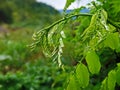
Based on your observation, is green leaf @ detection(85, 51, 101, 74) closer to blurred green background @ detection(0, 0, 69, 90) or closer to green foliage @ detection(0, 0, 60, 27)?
blurred green background @ detection(0, 0, 69, 90)

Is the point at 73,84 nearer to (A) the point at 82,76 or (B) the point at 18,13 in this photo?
(A) the point at 82,76

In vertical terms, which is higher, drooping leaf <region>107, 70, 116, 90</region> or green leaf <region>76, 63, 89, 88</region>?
green leaf <region>76, 63, 89, 88</region>

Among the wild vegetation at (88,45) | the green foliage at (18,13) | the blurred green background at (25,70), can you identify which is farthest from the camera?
the green foliage at (18,13)

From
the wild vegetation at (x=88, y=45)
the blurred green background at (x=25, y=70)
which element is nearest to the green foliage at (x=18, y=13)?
the blurred green background at (x=25, y=70)

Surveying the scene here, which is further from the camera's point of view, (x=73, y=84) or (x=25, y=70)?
(x=25, y=70)

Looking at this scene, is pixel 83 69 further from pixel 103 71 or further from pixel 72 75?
pixel 103 71

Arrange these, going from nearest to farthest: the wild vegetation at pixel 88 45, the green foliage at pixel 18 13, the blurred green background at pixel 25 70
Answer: the wild vegetation at pixel 88 45 → the blurred green background at pixel 25 70 → the green foliage at pixel 18 13

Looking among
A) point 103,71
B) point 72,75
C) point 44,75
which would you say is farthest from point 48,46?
point 44,75

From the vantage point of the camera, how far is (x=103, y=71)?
2.48m

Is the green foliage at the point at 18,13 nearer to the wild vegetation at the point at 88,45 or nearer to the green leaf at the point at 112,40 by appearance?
the wild vegetation at the point at 88,45

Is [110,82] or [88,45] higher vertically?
[88,45]

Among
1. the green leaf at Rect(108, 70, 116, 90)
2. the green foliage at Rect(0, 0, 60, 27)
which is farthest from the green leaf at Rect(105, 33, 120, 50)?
the green foliage at Rect(0, 0, 60, 27)

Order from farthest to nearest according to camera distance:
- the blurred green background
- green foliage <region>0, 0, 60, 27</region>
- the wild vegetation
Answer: green foliage <region>0, 0, 60, 27</region>, the blurred green background, the wild vegetation

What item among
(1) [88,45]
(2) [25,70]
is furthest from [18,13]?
(1) [88,45]
